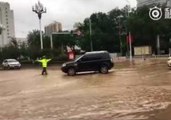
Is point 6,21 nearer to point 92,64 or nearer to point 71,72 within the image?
point 71,72

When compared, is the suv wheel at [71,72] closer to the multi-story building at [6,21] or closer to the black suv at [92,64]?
the black suv at [92,64]

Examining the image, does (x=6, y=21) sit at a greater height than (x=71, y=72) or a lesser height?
greater

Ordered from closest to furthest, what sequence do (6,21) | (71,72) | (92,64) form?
(92,64) < (71,72) < (6,21)

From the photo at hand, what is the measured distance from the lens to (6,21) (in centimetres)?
15238

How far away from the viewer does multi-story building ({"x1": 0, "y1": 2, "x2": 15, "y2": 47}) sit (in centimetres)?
14332

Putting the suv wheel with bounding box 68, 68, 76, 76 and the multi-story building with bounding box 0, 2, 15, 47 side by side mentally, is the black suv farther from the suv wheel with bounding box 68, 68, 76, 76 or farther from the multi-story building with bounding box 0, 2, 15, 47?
the multi-story building with bounding box 0, 2, 15, 47

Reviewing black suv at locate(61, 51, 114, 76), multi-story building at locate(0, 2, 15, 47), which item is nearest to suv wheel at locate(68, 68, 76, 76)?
black suv at locate(61, 51, 114, 76)

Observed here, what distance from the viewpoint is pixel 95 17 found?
123 metres

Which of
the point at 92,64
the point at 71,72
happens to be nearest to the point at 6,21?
the point at 71,72

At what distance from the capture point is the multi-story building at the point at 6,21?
14332 cm

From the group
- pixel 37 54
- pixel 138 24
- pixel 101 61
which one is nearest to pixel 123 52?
pixel 138 24

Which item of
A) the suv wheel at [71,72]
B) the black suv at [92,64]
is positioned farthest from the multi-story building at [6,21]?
the black suv at [92,64]

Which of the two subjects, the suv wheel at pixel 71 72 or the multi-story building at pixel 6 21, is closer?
the suv wheel at pixel 71 72

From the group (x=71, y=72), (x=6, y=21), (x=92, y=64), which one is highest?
(x=6, y=21)
